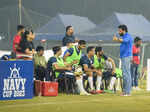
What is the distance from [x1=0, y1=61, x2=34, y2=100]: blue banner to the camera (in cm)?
976

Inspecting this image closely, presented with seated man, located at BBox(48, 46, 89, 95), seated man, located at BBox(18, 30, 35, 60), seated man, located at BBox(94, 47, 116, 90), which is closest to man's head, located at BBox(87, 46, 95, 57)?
seated man, located at BBox(94, 47, 116, 90)

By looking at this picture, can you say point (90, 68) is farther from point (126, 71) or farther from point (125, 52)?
point (125, 52)

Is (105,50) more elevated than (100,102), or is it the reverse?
(105,50)

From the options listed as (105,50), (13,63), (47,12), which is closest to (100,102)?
(13,63)

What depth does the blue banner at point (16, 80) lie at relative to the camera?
976 centimetres

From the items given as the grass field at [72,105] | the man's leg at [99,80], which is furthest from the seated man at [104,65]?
the grass field at [72,105]

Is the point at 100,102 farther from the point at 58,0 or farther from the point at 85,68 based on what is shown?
the point at 58,0

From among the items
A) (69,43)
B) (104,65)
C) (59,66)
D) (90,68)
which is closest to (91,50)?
(90,68)

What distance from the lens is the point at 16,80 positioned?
995 centimetres

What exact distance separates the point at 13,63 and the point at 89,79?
9.51 ft

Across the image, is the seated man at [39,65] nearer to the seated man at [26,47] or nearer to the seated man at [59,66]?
the seated man at [59,66]

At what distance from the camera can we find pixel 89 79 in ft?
40.1

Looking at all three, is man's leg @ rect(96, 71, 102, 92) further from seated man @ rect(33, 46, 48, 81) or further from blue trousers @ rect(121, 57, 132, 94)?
seated man @ rect(33, 46, 48, 81)

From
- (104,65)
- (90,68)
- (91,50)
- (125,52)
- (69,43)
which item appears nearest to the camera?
(125,52)
